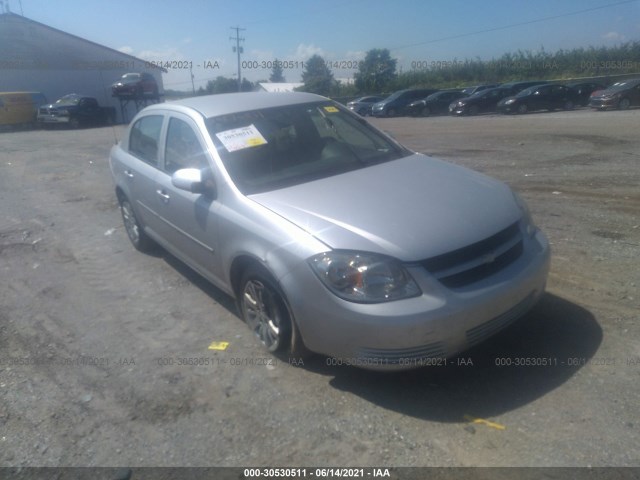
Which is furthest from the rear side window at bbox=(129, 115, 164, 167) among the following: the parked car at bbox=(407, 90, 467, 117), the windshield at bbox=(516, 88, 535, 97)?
the parked car at bbox=(407, 90, 467, 117)

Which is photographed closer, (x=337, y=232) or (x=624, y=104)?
(x=337, y=232)

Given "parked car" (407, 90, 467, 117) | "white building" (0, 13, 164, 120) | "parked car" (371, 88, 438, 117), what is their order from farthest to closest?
1. "white building" (0, 13, 164, 120)
2. "parked car" (371, 88, 438, 117)
3. "parked car" (407, 90, 467, 117)

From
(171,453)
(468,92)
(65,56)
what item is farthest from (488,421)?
(65,56)

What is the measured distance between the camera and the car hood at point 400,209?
3.04m

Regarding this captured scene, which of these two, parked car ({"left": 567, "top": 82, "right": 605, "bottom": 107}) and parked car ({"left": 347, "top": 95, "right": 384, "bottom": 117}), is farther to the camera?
parked car ({"left": 347, "top": 95, "right": 384, "bottom": 117})

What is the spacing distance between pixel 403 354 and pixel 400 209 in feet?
3.01

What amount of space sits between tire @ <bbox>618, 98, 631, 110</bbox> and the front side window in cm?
2461

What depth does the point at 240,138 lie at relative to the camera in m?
4.14

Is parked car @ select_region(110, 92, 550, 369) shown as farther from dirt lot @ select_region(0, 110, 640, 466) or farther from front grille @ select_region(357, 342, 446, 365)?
dirt lot @ select_region(0, 110, 640, 466)

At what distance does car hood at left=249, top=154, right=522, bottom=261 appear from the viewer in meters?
3.04

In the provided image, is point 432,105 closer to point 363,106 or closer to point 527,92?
point 363,106

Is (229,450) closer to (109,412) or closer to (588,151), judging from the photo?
(109,412)

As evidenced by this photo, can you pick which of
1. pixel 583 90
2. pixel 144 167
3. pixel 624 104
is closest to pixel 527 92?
pixel 583 90

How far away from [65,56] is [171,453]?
1617 inches
